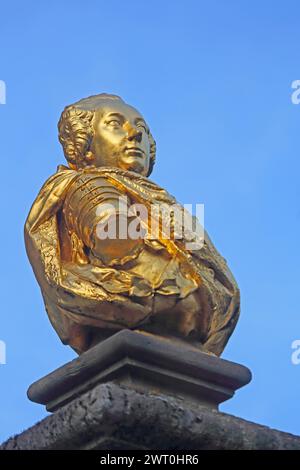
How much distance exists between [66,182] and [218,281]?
0.96 m

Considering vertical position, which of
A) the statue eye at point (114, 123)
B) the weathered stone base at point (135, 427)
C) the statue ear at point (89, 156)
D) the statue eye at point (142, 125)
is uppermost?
the statue eye at point (142, 125)

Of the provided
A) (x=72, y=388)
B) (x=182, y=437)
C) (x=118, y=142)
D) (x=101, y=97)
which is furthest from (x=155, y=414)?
(x=101, y=97)

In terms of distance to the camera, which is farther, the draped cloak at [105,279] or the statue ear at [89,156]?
the statue ear at [89,156]

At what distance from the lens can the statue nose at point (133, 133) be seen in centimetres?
638

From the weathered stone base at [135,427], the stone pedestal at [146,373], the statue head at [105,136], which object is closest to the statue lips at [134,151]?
the statue head at [105,136]

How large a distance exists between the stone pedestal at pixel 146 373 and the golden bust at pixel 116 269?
0.58 feet

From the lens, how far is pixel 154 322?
18.2 feet

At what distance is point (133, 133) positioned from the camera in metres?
6.39

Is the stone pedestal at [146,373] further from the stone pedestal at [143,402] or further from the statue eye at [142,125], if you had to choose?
the statue eye at [142,125]

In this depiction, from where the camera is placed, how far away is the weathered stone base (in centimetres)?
452

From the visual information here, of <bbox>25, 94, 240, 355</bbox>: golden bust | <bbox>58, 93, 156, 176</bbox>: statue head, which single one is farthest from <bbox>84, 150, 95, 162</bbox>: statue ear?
<bbox>25, 94, 240, 355</bbox>: golden bust

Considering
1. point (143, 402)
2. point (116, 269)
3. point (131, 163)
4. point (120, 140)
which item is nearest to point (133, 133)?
point (120, 140)

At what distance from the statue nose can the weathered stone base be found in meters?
1.98
